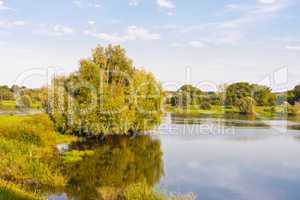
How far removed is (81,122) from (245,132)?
66.4ft

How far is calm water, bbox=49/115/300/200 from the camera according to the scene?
1822 cm

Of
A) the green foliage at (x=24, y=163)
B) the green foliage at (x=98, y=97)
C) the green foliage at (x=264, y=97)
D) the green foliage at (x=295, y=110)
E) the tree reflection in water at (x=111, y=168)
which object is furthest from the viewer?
the green foliage at (x=264, y=97)

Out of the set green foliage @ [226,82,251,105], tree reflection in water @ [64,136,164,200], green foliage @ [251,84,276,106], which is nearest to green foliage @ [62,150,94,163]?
tree reflection in water @ [64,136,164,200]

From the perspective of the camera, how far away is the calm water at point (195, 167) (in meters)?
18.2

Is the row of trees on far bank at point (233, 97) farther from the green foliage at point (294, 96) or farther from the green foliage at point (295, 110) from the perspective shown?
the green foliage at point (295, 110)

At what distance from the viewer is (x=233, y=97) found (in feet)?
319

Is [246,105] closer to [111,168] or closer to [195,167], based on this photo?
[195,167]

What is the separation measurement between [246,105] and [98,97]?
59696 mm

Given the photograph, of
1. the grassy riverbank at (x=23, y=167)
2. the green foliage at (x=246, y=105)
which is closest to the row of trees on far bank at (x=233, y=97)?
the green foliage at (x=246, y=105)

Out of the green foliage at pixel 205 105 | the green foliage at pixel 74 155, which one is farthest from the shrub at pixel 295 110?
the green foliage at pixel 74 155

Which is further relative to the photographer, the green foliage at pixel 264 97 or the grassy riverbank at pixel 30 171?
the green foliage at pixel 264 97

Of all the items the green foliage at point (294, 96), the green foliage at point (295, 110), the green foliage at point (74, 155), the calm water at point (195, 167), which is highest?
the green foliage at point (294, 96)

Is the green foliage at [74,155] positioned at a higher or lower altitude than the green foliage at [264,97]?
lower

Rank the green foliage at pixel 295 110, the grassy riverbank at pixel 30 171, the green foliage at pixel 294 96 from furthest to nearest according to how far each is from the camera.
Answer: the green foliage at pixel 294 96 < the green foliage at pixel 295 110 < the grassy riverbank at pixel 30 171
